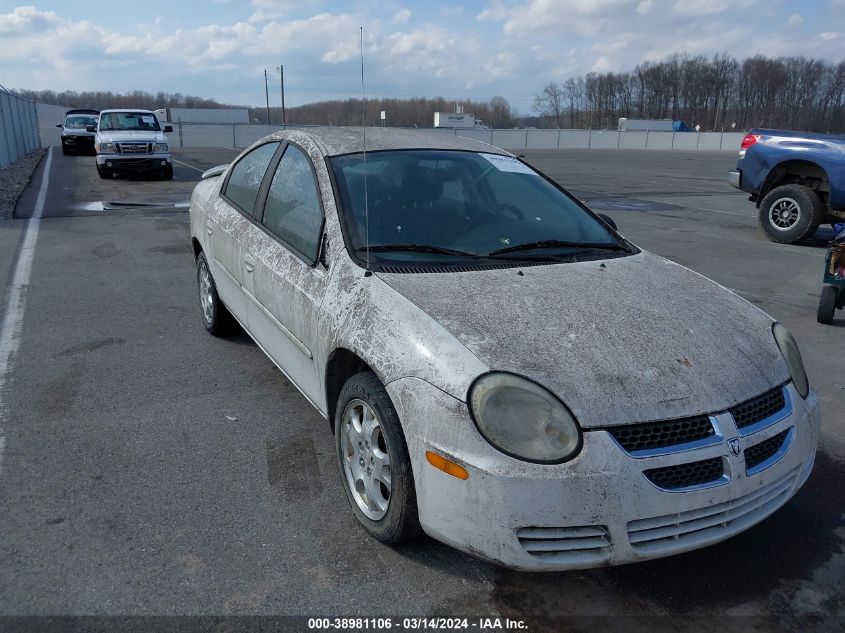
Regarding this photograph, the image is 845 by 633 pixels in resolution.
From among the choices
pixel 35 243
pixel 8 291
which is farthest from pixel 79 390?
pixel 35 243

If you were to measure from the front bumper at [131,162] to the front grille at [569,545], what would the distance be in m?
17.4

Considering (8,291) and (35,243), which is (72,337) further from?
(35,243)

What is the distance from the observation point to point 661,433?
2193mm

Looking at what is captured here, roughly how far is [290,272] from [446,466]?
1504 mm

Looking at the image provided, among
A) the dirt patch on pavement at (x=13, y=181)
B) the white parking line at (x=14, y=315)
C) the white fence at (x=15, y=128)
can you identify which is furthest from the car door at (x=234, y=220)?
the white fence at (x=15, y=128)

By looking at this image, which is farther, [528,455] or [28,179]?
[28,179]

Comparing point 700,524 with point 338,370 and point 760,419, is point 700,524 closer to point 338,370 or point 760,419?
point 760,419

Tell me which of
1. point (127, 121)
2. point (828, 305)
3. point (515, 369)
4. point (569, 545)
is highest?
point (127, 121)

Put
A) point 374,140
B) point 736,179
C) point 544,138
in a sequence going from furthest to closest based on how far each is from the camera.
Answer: point 544,138 < point 736,179 < point 374,140

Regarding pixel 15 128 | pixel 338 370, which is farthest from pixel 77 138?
pixel 338 370

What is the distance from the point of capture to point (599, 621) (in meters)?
2.30

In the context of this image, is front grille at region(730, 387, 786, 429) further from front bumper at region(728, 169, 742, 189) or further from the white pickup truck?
the white pickup truck

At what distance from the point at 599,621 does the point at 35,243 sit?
343 inches

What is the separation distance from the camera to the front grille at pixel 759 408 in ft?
7.67
